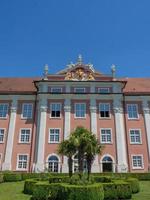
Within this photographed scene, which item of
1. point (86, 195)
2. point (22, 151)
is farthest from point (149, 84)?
point (86, 195)

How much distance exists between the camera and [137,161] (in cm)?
3244

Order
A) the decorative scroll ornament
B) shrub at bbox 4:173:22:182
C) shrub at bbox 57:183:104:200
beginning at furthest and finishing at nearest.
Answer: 1. the decorative scroll ornament
2. shrub at bbox 4:173:22:182
3. shrub at bbox 57:183:104:200

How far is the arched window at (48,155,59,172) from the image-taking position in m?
31.6

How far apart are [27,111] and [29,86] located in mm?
5325

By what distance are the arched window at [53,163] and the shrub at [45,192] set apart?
17.2 m

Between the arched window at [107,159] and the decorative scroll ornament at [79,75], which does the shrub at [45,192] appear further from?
the decorative scroll ornament at [79,75]

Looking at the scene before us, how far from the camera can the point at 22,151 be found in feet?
107

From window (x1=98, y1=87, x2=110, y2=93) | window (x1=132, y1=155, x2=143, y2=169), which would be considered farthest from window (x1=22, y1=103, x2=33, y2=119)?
window (x1=132, y1=155, x2=143, y2=169)

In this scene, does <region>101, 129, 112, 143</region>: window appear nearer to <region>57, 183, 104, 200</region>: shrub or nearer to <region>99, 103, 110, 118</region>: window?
<region>99, 103, 110, 118</region>: window

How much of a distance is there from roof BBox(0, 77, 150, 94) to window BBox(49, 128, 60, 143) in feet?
23.1

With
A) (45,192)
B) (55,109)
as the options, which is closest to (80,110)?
(55,109)

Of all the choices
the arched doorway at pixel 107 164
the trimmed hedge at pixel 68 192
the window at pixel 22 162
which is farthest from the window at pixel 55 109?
the trimmed hedge at pixel 68 192

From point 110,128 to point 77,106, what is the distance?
18.4 ft

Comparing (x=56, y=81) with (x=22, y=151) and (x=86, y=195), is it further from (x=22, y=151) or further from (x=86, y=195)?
(x=86, y=195)
